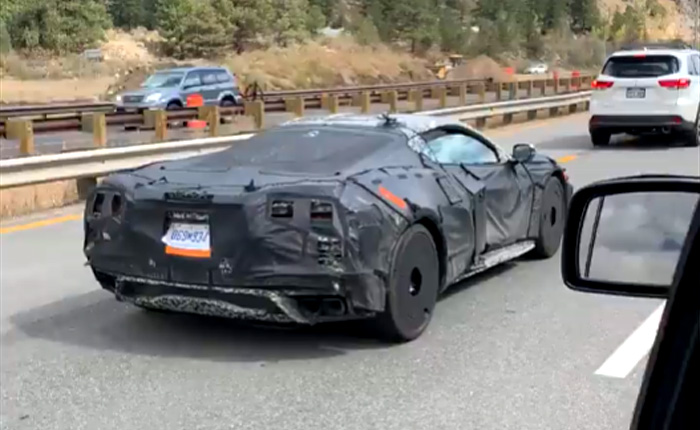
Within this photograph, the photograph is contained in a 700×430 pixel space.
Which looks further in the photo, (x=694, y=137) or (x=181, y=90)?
(x=181, y=90)

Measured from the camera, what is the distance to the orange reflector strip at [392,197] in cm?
629

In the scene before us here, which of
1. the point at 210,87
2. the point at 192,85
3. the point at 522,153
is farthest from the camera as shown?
the point at 210,87

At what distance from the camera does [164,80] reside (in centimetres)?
3012

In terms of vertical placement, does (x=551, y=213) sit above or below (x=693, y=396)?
below

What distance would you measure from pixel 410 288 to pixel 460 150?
5.50 feet

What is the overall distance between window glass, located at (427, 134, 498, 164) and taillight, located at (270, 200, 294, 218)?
1.56m

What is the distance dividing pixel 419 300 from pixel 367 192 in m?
0.82

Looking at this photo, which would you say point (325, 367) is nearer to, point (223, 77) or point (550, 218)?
point (550, 218)

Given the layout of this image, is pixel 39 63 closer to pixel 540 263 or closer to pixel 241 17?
pixel 241 17

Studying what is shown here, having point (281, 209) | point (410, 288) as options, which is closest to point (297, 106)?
point (410, 288)

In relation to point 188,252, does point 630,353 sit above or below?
below

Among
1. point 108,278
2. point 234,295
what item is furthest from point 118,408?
point 108,278

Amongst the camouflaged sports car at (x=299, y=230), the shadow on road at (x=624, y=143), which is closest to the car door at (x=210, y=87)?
the shadow on road at (x=624, y=143)

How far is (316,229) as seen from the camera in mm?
6012
